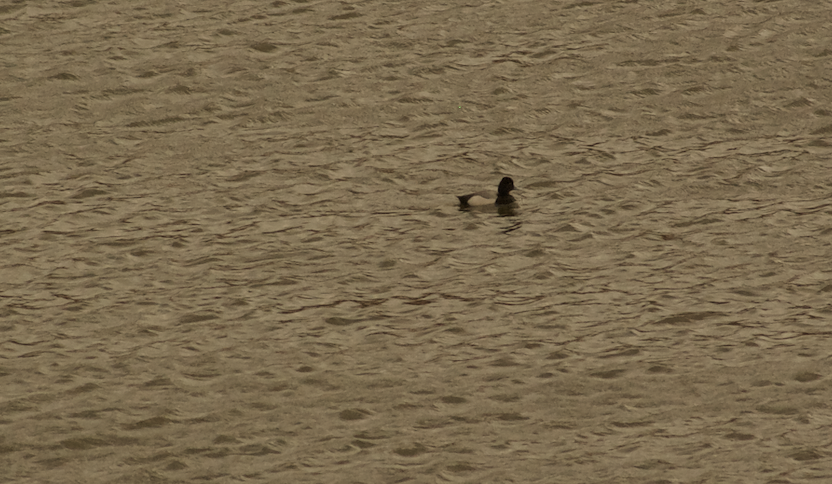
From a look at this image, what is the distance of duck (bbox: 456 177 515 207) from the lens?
24672mm

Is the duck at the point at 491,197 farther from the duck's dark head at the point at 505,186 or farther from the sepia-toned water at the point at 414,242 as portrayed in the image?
the sepia-toned water at the point at 414,242

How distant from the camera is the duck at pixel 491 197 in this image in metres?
24.7

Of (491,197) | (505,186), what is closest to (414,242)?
(491,197)

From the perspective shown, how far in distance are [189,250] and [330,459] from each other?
7136 mm

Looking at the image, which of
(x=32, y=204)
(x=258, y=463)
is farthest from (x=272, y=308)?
(x=32, y=204)

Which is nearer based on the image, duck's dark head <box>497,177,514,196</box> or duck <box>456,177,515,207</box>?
duck <box>456,177,515,207</box>

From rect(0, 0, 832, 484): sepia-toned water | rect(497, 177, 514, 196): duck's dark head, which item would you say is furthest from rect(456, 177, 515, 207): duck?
rect(0, 0, 832, 484): sepia-toned water

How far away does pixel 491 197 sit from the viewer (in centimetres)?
2470

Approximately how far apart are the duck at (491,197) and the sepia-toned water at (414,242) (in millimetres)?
368

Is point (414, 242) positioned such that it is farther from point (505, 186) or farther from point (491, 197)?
point (505, 186)

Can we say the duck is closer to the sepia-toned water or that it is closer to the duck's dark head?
the duck's dark head

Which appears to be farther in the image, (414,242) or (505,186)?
(505,186)

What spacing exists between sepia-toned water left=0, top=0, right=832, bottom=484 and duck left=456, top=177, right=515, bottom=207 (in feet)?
1.21

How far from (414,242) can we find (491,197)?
1.92m
